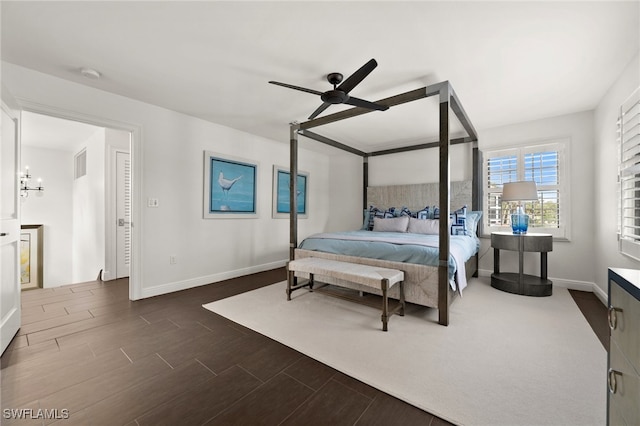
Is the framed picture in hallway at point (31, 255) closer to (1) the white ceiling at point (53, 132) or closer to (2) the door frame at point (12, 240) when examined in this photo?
(1) the white ceiling at point (53, 132)

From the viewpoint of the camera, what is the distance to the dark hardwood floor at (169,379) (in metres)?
1.35

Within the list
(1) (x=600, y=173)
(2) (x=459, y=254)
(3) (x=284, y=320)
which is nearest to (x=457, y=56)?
(2) (x=459, y=254)

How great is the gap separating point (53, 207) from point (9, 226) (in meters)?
4.97

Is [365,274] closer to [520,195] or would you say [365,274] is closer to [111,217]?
[520,195]

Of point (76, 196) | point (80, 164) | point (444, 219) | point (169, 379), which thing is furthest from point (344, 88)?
point (76, 196)

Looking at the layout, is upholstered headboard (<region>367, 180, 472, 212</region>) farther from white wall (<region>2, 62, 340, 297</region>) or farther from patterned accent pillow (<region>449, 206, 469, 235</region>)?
white wall (<region>2, 62, 340, 297</region>)

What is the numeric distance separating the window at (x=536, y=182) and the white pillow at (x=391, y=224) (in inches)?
52.4

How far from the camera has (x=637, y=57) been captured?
228 cm

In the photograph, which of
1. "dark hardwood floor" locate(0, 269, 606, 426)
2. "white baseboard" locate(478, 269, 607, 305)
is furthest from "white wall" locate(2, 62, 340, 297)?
"white baseboard" locate(478, 269, 607, 305)

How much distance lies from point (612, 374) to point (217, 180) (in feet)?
13.8

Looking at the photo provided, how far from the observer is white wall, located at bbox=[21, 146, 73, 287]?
5.45 meters

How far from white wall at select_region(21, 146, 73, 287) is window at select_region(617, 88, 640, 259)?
9124mm

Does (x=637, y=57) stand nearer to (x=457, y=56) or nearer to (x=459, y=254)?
(x=457, y=56)

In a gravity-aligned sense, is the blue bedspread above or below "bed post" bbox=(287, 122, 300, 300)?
below
